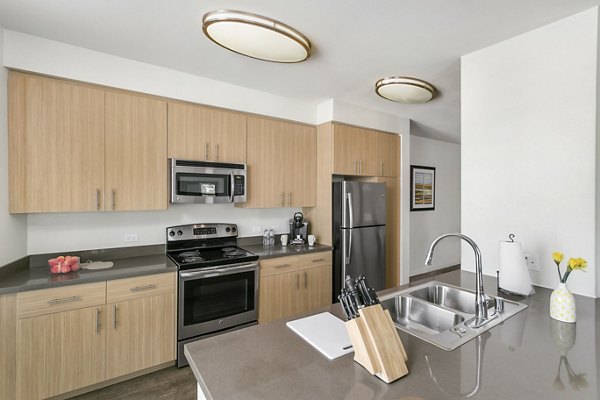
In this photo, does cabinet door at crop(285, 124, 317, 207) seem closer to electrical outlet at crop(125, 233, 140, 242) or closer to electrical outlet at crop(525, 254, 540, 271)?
electrical outlet at crop(125, 233, 140, 242)

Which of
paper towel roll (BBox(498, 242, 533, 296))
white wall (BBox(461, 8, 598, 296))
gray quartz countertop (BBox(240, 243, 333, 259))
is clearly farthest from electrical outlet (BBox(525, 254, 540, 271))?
gray quartz countertop (BBox(240, 243, 333, 259))

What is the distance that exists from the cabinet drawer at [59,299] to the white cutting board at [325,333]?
5.03 ft

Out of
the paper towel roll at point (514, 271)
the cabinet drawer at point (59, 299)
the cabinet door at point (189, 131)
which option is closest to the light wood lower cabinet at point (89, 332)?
the cabinet drawer at point (59, 299)

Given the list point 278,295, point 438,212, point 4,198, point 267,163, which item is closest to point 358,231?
point 278,295

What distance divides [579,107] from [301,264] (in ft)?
7.81

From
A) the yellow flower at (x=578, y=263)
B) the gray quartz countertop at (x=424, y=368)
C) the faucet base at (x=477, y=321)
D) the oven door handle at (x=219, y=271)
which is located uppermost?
the yellow flower at (x=578, y=263)

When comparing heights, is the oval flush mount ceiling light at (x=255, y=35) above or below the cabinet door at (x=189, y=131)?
above

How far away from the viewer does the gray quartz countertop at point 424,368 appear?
0.84 metres

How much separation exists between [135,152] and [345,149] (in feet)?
6.98

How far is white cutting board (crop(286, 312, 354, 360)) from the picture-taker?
3.45ft

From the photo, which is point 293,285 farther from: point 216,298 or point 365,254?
point 365,254

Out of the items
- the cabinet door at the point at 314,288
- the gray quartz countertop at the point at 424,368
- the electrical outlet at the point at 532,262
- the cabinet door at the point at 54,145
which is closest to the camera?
the gray quartz countertop at the point at 424,368

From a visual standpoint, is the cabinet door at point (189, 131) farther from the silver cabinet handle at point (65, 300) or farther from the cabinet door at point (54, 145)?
the silver cabinet handle at point (65, 300)

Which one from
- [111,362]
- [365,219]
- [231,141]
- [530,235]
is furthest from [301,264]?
[530,235]
